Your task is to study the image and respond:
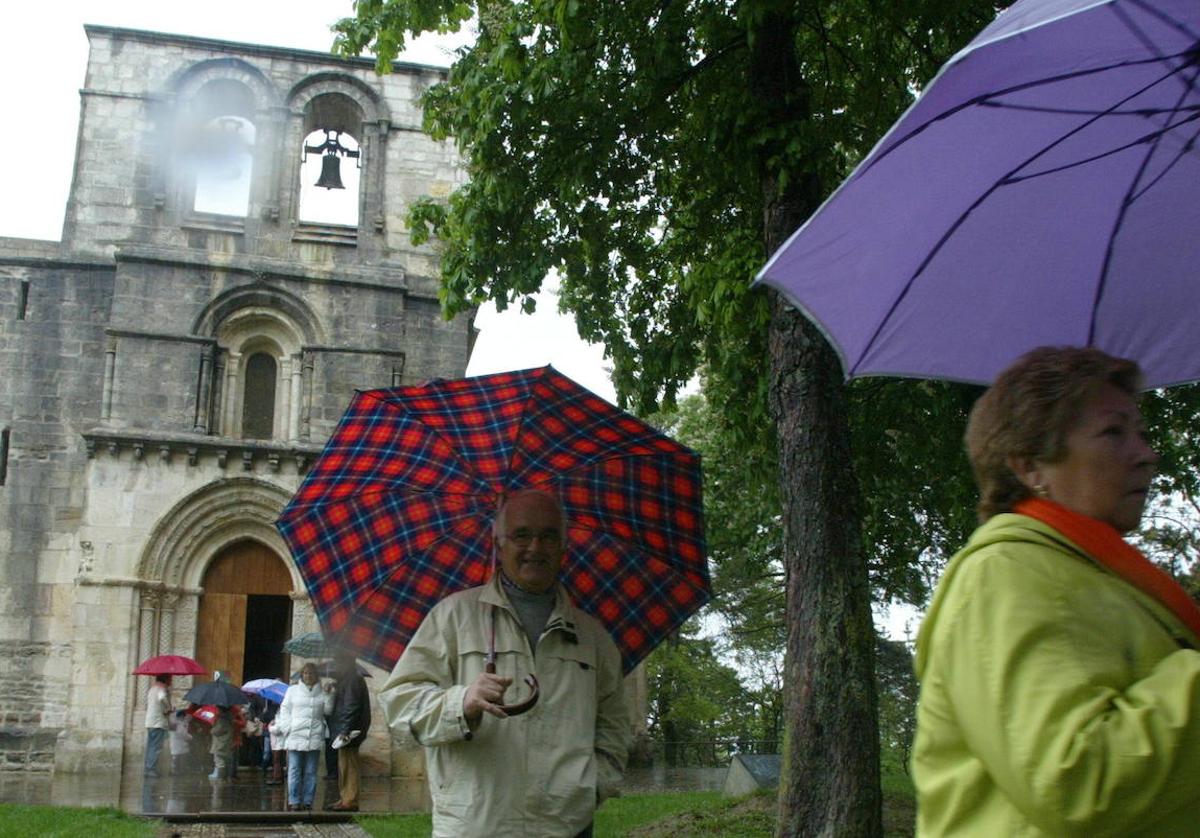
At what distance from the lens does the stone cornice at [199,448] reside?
21.1 meters

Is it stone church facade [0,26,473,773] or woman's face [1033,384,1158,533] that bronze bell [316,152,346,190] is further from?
woman's face [1033,384,1158,533]

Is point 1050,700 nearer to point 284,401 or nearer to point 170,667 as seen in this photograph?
point 170,667

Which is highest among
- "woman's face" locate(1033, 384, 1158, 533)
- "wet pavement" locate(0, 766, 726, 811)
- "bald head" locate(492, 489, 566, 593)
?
"bald head" locate(492, 489, 566, 593)

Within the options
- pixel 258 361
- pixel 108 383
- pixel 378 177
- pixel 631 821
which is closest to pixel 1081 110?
pixel 631 821

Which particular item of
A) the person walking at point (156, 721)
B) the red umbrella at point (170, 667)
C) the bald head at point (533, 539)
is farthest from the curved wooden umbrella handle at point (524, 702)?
the red umbrella at point (170, 667)

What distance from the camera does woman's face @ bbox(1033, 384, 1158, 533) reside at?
2188mm

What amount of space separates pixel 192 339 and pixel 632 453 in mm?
18372

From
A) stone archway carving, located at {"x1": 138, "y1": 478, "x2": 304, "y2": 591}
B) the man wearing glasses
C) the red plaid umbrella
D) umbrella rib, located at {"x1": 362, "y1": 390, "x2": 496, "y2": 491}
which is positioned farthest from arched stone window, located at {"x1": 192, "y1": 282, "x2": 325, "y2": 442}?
the man wearing glasses

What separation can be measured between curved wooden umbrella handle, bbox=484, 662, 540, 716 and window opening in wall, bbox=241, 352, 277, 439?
63.7ft

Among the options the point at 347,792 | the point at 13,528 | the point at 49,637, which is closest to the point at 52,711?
the point at 49,637

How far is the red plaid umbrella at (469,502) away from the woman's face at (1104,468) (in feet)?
9.47

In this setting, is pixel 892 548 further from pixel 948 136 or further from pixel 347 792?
pixel 948 136

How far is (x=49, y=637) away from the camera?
21.2 metres

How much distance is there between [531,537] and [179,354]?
62.6 ft
